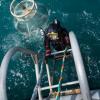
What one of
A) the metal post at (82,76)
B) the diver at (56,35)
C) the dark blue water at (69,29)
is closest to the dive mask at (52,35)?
the diver at (56,35)

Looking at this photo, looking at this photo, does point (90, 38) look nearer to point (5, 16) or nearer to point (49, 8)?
point (49, 8)

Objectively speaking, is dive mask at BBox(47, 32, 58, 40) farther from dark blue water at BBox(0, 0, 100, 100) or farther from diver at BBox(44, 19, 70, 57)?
dark blue water at BBox(0, 0, 100, 100)

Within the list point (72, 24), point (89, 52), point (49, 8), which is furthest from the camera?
point (49, 8)

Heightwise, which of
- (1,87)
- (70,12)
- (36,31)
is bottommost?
(1,87)

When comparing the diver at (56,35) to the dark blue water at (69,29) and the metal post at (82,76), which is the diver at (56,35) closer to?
the dark blue water at (69,29)

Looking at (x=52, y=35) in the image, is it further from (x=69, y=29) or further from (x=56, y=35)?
(x=69, y=29)

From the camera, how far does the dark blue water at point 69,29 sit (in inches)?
322

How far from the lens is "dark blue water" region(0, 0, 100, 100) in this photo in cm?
817

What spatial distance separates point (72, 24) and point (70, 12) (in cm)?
59

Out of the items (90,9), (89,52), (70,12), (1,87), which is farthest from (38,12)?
(1,87)

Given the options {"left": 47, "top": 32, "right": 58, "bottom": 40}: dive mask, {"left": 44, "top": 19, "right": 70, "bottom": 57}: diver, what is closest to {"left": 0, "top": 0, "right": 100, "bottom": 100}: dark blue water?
{"left": 44, "top": 19, "right": 70, "bottom": 57}: diver

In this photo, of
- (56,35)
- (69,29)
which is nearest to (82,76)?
(56,35)

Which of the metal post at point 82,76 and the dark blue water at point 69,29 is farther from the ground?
the dark blue water at point 69,29

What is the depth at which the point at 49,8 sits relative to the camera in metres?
9.64
